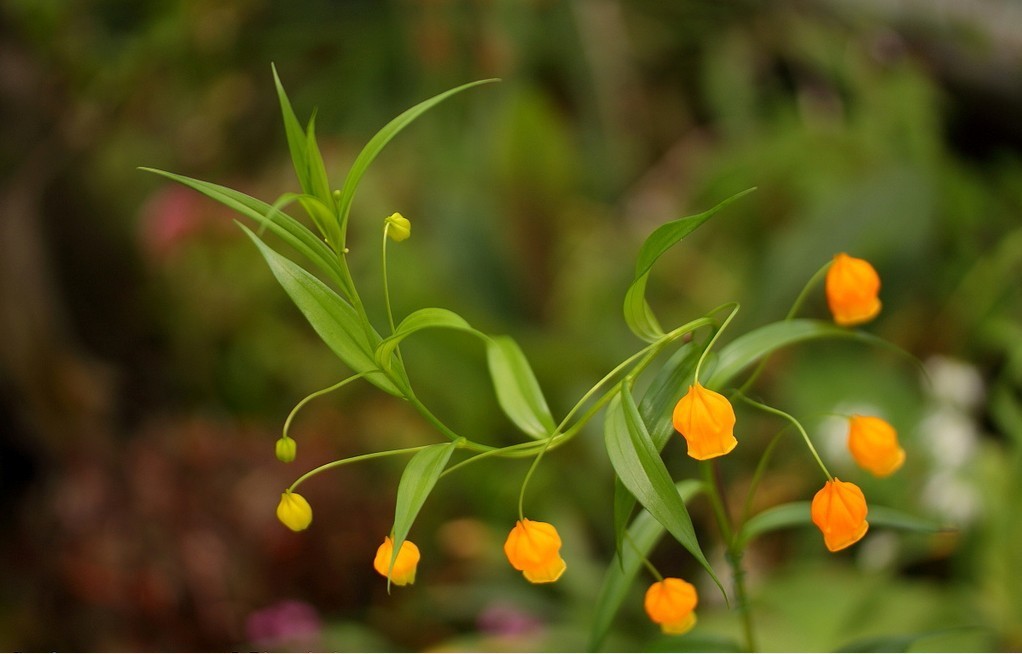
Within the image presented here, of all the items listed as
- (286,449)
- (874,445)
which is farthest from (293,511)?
(874,445)

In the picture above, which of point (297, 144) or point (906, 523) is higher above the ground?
point (297, 144)

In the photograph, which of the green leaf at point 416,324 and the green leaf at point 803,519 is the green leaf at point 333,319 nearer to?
the green leaf at point 416,324

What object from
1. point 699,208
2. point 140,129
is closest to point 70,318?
point 140,129

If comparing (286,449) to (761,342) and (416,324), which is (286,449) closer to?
(416,324)

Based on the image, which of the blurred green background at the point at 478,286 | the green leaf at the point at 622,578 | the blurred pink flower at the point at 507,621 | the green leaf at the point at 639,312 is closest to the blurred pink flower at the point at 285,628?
the blurred green background at the point at 478,286

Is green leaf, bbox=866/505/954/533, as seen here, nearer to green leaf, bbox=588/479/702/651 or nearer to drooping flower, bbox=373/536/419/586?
green leaf, bbox=588/479/702/651

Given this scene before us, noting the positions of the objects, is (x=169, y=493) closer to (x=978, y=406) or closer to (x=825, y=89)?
(x=978, y=406)
